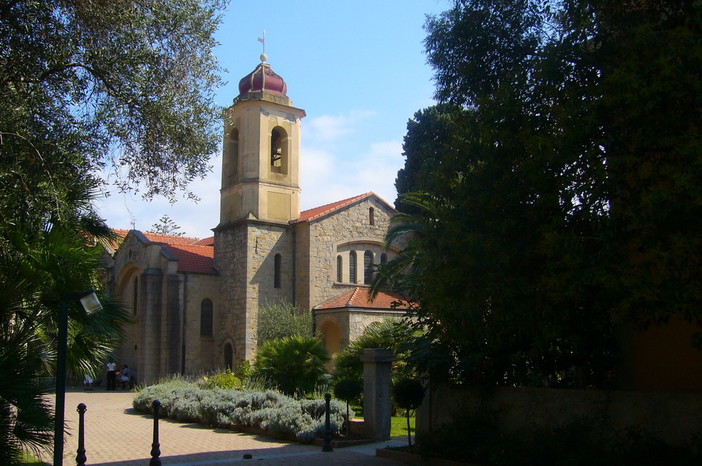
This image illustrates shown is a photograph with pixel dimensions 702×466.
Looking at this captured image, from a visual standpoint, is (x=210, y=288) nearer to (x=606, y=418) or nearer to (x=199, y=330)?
(x=199, y=330)

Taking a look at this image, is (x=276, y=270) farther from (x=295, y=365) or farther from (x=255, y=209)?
(x=295, y=365)

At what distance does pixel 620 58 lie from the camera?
9.26 meters

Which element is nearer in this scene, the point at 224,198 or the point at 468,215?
the point at 468,215

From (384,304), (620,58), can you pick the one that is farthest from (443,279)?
(384,304)

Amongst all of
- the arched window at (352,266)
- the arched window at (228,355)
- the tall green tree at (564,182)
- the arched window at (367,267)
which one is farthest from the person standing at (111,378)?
the tall green tree at (564,182)

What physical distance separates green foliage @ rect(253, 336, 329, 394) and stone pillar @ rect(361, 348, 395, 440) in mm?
6351

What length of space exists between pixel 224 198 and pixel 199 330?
673 cm

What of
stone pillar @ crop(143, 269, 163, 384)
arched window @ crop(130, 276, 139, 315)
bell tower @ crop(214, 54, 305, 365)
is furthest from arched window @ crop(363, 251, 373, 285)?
arched window @ crop(130, 276, 139, 315)

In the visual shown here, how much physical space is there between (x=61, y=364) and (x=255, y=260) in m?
23.8

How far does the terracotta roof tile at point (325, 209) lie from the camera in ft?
110

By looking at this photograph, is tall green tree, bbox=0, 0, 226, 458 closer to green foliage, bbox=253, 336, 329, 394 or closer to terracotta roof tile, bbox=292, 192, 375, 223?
green foliage, bbox=253, 336, 329, 394

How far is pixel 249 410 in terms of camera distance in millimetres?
16953

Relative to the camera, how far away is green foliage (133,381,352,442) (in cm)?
1502

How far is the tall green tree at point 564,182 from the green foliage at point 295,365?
9722 millimetres
